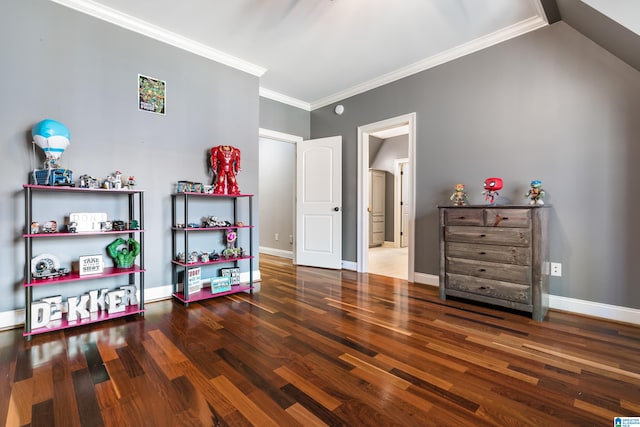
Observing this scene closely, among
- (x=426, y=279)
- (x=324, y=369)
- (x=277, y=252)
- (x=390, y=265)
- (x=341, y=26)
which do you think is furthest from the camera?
(x=277, y=252)

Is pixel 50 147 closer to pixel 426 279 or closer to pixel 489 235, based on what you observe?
pixel 489 235

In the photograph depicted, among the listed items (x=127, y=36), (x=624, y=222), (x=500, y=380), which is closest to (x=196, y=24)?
(x=127, y=36)

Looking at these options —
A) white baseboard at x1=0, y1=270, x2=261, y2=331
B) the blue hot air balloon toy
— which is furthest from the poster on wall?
white baseboard at x1=0, y1=270, x2=261, y2=331

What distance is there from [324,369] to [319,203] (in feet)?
9.89

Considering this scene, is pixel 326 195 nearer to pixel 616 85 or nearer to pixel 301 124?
pixel 301 124

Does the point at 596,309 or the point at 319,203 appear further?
the point at 319,203

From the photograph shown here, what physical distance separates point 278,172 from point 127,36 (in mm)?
3220

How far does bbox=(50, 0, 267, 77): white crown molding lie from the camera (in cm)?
253

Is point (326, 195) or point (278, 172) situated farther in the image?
point (278, 172)

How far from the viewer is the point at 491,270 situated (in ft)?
8.76

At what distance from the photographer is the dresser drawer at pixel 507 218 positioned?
2.49 metres

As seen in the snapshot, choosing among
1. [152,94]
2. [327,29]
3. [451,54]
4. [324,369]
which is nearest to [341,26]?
[327,29]

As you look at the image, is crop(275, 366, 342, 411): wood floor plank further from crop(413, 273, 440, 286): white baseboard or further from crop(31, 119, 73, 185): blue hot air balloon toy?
crop(413, 273, 440, 286): white baseboard

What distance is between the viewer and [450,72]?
3.35 meters
